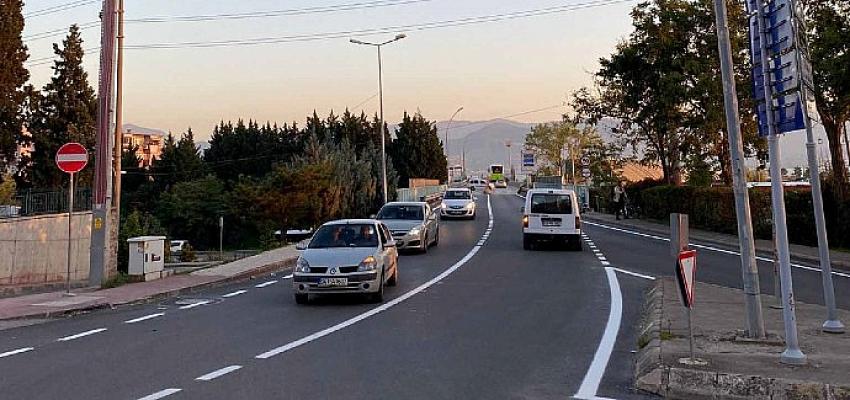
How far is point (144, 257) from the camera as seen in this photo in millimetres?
17891

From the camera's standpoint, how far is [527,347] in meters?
9.70

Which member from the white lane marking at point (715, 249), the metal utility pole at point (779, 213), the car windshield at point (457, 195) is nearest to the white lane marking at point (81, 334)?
the metal utility pole at point (779, 213)

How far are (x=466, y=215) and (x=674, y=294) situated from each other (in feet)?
99.8

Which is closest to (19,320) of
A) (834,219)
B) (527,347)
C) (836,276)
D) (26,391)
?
(26,391)

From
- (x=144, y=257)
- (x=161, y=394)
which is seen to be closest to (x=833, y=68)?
(x=144, y=257)

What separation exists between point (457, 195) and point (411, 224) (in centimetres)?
2161

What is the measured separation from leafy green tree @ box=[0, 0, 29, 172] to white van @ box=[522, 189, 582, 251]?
1482 inches

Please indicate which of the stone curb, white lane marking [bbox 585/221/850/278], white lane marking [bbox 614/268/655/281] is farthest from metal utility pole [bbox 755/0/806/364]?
the stone curb

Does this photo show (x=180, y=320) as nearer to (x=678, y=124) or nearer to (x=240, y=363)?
(x=240, y=363)

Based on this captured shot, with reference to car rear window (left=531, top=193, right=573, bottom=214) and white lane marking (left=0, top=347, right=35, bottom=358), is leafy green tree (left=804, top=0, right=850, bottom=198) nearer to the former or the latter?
car rear window (left=531, top=193, right=573, bottom=214)

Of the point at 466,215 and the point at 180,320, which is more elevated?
the point at 466,215

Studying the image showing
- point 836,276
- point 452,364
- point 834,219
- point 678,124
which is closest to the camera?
point 452,364

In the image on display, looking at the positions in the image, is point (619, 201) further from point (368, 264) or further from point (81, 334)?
point (81, 334)

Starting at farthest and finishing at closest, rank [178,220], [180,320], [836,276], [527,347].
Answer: [178,220], [836,276], [180,320], [527,347]
